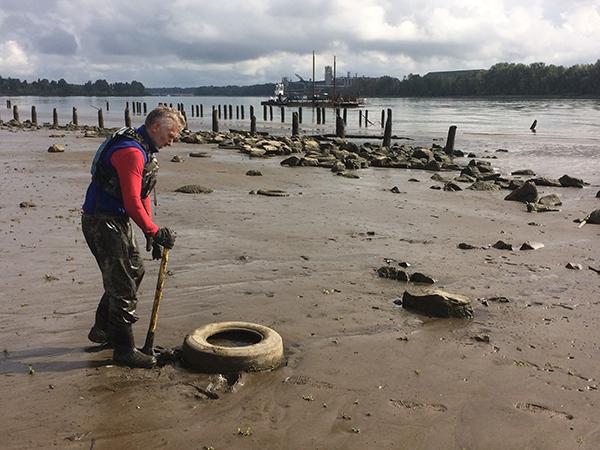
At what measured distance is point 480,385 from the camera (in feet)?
15.2

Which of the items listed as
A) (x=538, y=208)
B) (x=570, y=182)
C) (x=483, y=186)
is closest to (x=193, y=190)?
(x=538, y=208)

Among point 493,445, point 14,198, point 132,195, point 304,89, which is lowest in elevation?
point 493,445

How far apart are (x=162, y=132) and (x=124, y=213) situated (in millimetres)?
702

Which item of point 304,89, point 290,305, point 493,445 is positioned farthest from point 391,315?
point 304,89

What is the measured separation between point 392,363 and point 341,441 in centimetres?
137

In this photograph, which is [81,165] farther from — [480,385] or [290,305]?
[480,385]

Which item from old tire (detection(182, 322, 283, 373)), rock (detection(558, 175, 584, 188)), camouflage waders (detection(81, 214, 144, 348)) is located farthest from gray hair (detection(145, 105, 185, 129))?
rock (detection(558, 175, 584, 188))

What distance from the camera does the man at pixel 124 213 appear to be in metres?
4.25

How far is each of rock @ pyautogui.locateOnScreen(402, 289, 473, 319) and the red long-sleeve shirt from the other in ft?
10.8

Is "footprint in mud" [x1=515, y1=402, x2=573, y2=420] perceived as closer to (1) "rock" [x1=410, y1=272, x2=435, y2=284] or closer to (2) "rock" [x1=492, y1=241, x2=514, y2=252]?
(1) "rock" [x1=410, y1=272, x2=435, y2=284]

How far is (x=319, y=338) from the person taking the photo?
5480mm

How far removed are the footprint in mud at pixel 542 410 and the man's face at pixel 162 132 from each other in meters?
3.35

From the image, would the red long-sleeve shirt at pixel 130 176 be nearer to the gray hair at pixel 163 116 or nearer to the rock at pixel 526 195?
the gray hair at pixel 163 116

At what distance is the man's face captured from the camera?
14.4ft
